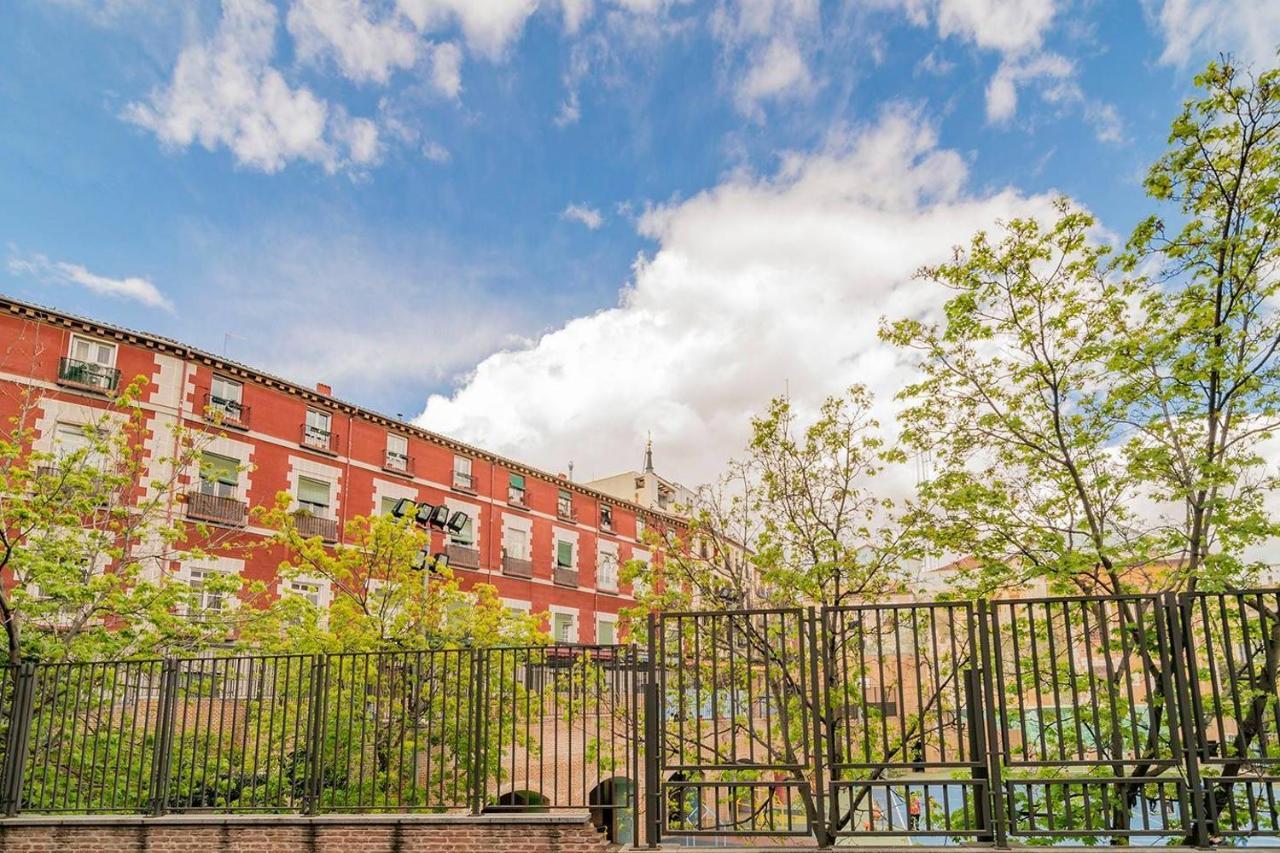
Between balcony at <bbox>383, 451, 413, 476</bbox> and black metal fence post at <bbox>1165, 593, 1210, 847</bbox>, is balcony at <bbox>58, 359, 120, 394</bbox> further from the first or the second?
black metal fence post at <bbox>1165, 593, 1210, 847</bbox>

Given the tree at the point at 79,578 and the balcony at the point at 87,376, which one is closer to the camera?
the tree at the point at 79,578

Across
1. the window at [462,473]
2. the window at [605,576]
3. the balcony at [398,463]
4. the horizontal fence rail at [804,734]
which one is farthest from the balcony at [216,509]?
the window at [605,576]

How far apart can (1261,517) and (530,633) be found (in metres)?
13.9

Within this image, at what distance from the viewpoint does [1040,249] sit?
11.8 m

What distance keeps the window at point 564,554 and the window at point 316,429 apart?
13.5 m

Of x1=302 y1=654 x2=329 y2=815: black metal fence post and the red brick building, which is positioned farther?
the red brick building

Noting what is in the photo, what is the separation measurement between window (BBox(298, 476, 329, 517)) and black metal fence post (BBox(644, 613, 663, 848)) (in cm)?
2360

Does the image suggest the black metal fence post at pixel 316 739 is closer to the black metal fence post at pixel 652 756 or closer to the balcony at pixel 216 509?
the black metal fence post at pixel 652 756

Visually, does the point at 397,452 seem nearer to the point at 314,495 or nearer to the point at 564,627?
the point at 314,495

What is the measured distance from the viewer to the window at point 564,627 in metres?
39.0

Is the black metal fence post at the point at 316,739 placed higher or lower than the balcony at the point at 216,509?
lower

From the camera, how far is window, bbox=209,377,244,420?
85.3 ft

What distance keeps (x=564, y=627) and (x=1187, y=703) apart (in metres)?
34.6

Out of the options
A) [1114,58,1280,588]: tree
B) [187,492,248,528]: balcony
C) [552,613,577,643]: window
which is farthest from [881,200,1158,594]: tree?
[552,613,577,643]: window
